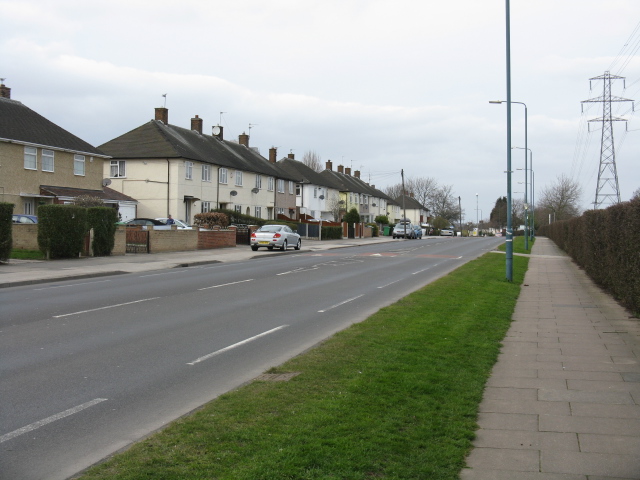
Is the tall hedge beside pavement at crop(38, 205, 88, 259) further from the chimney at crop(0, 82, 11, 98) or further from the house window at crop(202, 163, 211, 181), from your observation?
the house window at crop(202, 163, 211, 181)

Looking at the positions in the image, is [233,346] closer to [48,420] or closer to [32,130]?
[48,420]

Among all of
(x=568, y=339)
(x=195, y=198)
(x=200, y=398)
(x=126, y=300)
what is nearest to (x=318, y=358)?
(x=200, y=398)

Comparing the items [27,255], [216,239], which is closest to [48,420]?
[27,255]

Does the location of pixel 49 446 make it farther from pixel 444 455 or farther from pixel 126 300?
pixel 126 300

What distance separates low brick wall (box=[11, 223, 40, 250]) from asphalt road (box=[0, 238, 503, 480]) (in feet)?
34.5

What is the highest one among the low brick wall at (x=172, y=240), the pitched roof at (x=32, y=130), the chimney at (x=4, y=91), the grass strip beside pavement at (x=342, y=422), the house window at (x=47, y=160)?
the chimney at (x=4, y=91)

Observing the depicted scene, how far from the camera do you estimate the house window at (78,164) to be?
3953cm

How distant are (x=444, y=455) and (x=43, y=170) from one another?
36846 mm

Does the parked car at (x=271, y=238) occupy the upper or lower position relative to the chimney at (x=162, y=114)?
lower

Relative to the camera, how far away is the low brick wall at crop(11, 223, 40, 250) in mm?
27547

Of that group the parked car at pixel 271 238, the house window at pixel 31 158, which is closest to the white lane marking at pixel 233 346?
the parked car at pixel 271 238

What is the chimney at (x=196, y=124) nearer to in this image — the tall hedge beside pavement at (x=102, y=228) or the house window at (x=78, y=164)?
the house window at (x=78, y=164)

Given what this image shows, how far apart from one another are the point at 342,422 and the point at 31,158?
1404 inches

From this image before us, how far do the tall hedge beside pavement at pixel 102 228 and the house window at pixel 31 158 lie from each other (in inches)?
446
